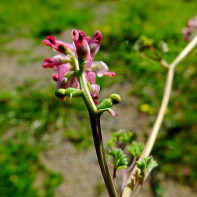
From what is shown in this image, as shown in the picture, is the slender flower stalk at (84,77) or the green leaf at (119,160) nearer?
the slender flower stalk at (84,77)

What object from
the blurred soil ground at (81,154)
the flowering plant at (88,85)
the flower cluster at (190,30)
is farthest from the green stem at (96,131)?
the flower cluster at (190,30)

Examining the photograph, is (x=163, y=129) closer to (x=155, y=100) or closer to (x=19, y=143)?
(x=155, y=100)

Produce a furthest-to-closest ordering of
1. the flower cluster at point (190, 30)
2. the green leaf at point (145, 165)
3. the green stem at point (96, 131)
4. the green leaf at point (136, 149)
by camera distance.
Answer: the flower cluster at point (190, 30) → the green leaf at point (136, 149) → the green leaf at point (145, 165) → the green stem at point (96, 131)

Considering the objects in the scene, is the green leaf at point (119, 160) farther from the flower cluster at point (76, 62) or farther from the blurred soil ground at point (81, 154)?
the blurred soil ground at point (81, 154)

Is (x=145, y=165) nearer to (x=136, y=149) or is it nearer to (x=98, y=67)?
(x=136, y=149)

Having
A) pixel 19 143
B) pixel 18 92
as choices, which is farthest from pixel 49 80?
pixel 19 143

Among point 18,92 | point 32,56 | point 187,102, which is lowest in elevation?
point 187,102
